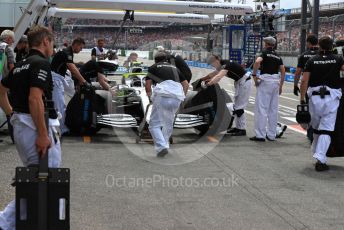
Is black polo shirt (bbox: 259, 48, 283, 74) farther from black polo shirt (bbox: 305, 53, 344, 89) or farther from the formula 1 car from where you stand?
black polo shirt (bbox: 305, 53, 344, 89)

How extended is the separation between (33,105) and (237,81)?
24.7 feet

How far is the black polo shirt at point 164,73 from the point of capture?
913cm

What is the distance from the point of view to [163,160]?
344 inches

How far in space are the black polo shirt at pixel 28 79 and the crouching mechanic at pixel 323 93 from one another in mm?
4612

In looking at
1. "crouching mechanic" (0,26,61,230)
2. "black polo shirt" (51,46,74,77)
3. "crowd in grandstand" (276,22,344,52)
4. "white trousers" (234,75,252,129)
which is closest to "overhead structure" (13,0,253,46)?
"black polo shirt" (51,46,74,77)

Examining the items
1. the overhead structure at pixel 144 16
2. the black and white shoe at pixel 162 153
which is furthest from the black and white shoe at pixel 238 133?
the overhead structure at pixel 144 16

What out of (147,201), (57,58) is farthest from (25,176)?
(57,58)

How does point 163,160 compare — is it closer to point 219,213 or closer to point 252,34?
point 219,213

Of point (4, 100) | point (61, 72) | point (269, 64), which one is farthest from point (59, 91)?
point (4, 100)

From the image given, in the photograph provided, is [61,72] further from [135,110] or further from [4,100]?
[4,100]

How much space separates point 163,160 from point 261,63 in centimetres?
317

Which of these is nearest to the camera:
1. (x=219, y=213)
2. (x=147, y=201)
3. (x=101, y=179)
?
(x=219, y=213)

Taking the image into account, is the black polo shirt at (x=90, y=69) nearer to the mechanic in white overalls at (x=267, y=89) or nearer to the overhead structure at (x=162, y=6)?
the mechanic in white overalls at (x=267, y=89)

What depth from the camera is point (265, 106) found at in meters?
10.7
